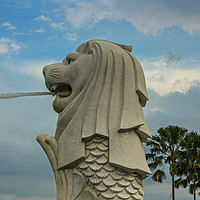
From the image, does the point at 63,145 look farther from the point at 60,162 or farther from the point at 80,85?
the point at 80,85

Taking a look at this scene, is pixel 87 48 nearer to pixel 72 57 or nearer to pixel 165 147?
pixel 72 57

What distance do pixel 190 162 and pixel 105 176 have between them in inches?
434

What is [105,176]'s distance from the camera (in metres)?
5.77

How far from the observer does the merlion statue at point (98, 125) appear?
19.1 feet

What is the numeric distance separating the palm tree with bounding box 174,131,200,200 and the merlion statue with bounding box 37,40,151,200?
10197 mm

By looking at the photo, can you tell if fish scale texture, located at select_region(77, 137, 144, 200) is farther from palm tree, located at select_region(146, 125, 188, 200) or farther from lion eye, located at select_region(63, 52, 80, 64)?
palm tree, located at select_region(146, 125, 188, 200)

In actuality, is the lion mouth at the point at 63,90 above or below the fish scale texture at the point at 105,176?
above

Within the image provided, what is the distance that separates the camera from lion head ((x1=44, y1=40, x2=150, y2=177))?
19.9 ft

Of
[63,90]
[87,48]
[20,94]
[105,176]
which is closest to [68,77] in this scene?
[63,90]

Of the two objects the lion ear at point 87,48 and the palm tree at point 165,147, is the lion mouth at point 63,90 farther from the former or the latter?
the palm tree at point 165,147

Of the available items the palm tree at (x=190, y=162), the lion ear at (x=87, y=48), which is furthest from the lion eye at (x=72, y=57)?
the palm tree at (x=190, y=162)

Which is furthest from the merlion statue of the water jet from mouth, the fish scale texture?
the water jet from mouth

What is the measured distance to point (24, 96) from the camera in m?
7.23

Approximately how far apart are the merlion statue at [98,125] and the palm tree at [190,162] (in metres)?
10.2
